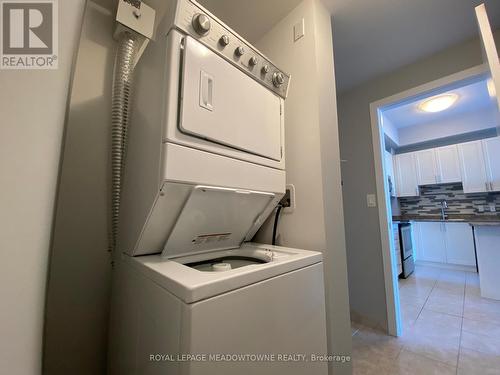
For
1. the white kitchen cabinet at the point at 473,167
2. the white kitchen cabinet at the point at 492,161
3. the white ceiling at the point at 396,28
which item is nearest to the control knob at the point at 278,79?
the white ceiling at the point at 396,28

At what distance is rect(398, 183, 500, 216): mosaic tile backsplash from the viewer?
3664mm

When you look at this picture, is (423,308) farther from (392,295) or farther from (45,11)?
(45,11)

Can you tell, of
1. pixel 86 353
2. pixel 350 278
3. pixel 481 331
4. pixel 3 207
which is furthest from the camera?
pixel 350 278

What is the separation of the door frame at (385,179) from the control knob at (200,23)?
1.93 m

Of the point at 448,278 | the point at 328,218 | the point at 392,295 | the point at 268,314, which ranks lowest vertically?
the point at 448,278

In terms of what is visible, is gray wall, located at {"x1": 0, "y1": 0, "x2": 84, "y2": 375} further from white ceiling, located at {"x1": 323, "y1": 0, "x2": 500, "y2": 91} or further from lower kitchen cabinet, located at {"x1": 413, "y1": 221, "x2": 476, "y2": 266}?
lower kitchen cabinet, located at {"x1": 413, "y1": 221, "x2": 476, "y2": 266}

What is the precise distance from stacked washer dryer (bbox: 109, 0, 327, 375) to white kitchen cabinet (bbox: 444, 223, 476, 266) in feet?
14.7

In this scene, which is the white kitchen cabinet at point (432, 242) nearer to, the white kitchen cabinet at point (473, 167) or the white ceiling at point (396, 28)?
the white kitchen cabinet at point (473, 167)

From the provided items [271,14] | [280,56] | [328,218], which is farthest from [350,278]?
[271,14]

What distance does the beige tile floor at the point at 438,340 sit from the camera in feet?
4.73

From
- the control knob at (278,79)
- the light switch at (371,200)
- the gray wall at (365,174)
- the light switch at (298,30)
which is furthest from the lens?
the light switch at (371,200)

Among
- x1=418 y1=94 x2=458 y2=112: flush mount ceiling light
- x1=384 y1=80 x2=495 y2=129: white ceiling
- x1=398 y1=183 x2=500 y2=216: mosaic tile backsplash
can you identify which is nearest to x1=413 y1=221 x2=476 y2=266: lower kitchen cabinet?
x1=398 y1=183 x2=500 y2=216: mosaic tile backsplash

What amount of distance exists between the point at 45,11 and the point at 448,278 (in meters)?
5.08

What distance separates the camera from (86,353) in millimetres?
1056
